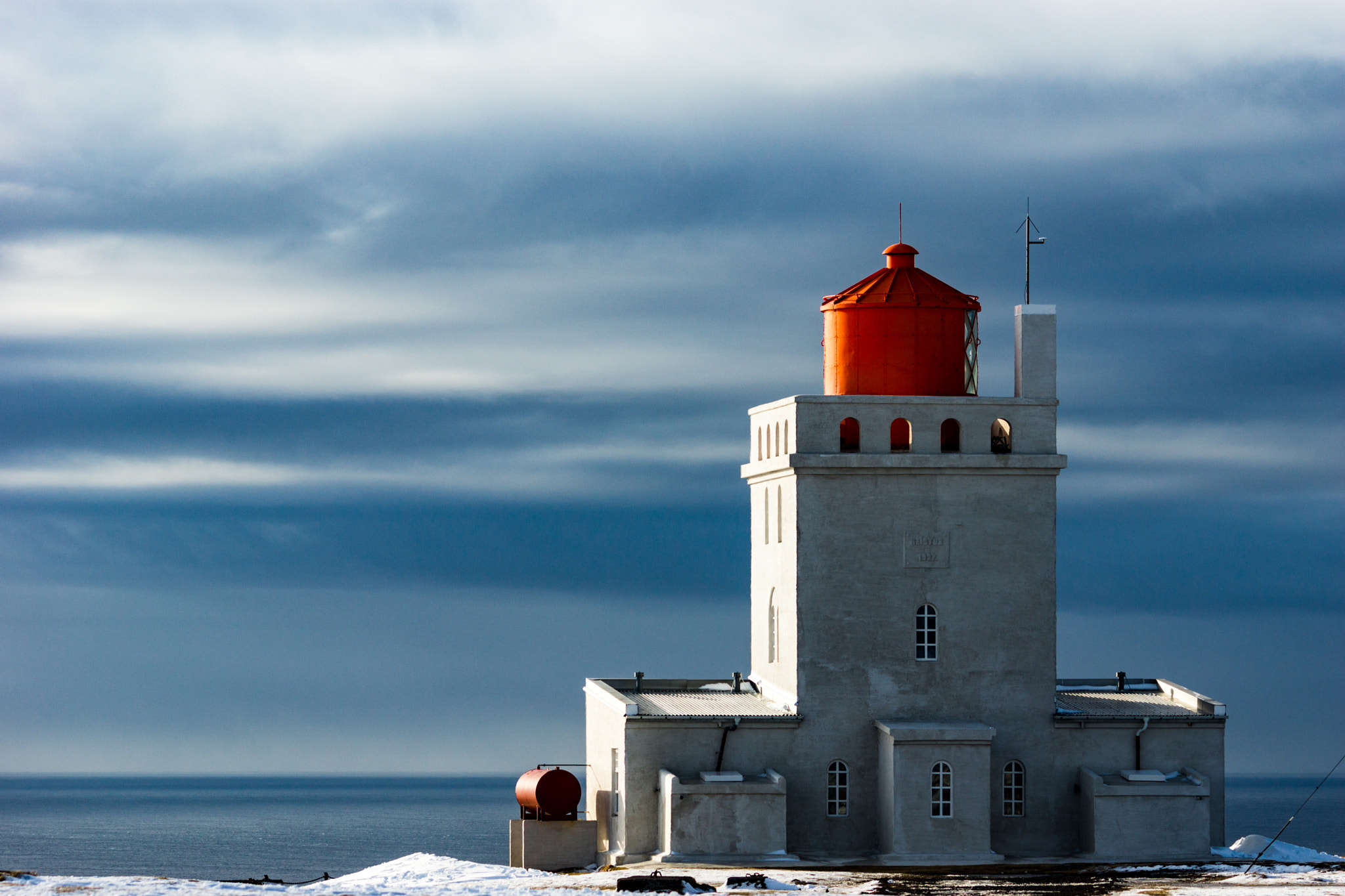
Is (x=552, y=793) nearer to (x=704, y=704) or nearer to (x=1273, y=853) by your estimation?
(x=704, y=704)

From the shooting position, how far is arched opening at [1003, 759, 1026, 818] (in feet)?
138

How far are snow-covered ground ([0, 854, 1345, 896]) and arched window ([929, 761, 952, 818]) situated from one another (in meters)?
1.99

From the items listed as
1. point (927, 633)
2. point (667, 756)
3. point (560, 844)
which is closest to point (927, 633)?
point (927, 633)

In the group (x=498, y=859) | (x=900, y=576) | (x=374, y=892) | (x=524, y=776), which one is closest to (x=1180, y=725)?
(x=900, y=576)

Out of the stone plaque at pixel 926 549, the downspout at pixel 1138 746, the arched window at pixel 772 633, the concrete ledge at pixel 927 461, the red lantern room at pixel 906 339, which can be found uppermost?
the red lantern room at pixel 906 339

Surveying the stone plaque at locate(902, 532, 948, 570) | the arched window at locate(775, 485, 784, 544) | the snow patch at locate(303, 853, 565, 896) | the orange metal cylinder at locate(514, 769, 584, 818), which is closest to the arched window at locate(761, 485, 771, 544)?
the arched window at locate(775, 485, 784, 544)

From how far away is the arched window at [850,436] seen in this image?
42.3 m

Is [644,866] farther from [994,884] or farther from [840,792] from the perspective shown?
[994,884]

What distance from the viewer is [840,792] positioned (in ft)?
136

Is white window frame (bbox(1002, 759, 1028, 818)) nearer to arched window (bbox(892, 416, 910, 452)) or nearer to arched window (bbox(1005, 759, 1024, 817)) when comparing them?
arched window (bbox(1005, 759, 1024, 817))

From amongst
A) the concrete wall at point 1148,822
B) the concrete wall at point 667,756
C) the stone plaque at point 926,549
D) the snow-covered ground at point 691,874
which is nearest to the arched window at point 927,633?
the stone plaque at point 926,549

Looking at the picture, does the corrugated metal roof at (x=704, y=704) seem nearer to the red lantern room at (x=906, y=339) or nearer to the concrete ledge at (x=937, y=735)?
the concrete ledge at (x=937, y=735)

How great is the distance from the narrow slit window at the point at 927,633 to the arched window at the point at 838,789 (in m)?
3.25

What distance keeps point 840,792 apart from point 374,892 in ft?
43.8
